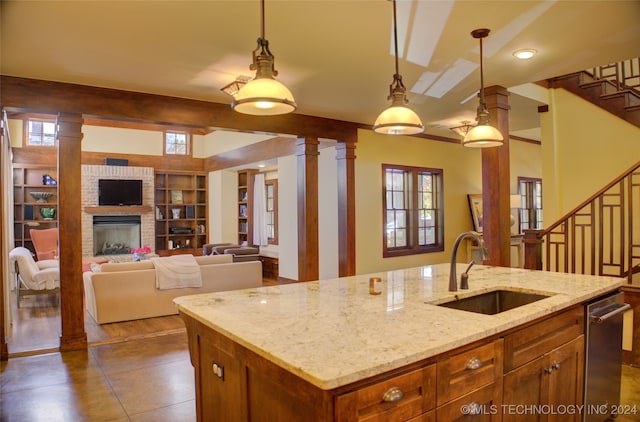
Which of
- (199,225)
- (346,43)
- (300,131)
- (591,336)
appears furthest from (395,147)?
(199,225)

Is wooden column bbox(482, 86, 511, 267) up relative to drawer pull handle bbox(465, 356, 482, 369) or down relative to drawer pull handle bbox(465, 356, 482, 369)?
up

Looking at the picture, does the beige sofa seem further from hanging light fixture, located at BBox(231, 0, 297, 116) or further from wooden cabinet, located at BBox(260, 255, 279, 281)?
hanging light fixture, located at BBox(231, 0, 297, 116)

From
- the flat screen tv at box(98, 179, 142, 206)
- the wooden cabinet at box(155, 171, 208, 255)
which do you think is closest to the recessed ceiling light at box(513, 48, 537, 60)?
the flat screen tv at box(98, 179, 142, 206)

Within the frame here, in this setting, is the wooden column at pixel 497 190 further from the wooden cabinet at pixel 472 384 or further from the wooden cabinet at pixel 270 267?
the wooden cabinet at pixel 270 267

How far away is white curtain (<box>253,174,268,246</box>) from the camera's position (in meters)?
9.92

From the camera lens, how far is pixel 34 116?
9383 millimetres

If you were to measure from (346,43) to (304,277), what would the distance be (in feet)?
11.1

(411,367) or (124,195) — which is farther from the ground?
(124,195)

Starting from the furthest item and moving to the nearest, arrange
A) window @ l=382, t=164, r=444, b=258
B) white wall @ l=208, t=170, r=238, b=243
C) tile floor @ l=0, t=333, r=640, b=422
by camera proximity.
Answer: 1. white wall @ l=208, t=170, r=238, b=243
2. window @ l=382, t=164, r=444, b=258
3. tile floor @ l=0, t=333, r=640, b=422

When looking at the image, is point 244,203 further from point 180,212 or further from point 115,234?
point 115,234

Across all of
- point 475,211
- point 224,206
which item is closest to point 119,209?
point 224,206

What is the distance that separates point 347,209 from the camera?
6266 millimetres

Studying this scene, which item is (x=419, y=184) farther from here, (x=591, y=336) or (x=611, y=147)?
(x=591, y=336)

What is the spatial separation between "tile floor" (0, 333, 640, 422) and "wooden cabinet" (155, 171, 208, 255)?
7.13 meters
